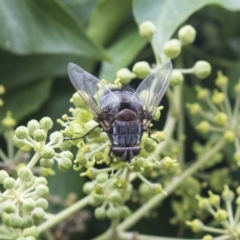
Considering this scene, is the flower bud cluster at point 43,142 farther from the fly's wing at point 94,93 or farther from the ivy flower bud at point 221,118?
the ivy flower bud at point 221,118

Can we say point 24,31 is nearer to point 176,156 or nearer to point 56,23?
point 56,23

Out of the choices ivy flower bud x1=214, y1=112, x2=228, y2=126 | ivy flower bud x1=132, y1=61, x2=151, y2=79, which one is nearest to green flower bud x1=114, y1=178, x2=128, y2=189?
ivy flower bud x1=132, y1=61, x2=151, y2=79

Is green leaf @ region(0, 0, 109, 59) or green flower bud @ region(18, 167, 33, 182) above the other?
green leaf @ region(0, 0, 109, 59)

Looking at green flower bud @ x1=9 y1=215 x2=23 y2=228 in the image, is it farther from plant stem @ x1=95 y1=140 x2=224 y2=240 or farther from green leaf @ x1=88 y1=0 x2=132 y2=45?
green leaf @ x1=88 y1=0 x2=132 y2=45

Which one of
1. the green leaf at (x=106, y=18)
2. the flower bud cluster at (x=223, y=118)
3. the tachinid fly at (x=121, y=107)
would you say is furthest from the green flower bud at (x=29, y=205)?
the green leaf at (x=106, y=18)

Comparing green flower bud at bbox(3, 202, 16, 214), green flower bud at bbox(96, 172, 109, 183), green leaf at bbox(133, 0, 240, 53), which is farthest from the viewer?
green leaf at bbox(133, 0, 240, 53)

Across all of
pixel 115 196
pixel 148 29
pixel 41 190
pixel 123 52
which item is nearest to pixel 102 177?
pixel 115 196
